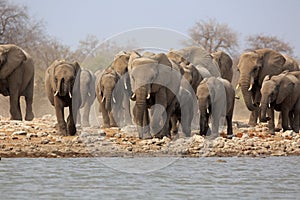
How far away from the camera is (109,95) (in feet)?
71.1

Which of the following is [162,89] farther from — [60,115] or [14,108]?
[14,108]

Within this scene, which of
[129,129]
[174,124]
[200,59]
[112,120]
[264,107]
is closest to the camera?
[129,129]

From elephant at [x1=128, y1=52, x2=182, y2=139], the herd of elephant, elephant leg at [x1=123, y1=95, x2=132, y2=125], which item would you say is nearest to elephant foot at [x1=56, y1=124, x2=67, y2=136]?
the herd of elephant

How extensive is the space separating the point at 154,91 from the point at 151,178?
4.59 meters

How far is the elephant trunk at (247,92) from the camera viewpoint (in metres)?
23.9

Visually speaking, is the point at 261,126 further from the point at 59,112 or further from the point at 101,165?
the point at 101,165

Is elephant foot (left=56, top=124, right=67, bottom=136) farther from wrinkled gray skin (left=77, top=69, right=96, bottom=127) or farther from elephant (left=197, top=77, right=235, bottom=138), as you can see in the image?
wrinkled gray skin (left=77, top=69, right=96, bottom=127)

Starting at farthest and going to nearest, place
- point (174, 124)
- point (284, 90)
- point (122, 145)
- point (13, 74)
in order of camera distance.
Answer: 1. point (13, 74)
2. point (284, 90)
3. point (174, 124)
4. point (122, 145)

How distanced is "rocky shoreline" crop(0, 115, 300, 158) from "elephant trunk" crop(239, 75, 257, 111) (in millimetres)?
4295

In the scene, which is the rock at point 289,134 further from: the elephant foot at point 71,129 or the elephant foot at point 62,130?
the elephant foot at point 62,130

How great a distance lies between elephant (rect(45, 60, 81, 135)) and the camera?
18.2 meters

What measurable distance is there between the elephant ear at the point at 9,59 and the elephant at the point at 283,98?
22.6 feet

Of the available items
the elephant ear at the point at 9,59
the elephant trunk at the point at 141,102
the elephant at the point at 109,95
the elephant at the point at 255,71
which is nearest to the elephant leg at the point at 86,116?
the elephant at the point at 109,95

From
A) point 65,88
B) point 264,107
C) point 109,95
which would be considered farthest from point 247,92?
point 65,88
